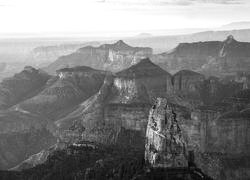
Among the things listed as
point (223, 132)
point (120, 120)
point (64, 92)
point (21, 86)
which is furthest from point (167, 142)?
point (21, 86)

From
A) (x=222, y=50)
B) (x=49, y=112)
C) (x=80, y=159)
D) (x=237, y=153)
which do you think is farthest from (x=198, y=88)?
(x=80, y=159)

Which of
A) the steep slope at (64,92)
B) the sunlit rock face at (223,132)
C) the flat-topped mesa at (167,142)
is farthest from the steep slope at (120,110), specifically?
the flat-topped mesa at (167,142)

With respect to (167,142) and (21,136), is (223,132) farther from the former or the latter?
(167,142)

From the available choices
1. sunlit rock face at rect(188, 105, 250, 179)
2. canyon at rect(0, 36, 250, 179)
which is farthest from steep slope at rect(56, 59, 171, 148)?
sunlit rock face at rect(188, 105, 250, 179)

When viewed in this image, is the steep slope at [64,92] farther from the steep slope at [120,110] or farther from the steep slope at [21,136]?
the steep slope at [120,110]

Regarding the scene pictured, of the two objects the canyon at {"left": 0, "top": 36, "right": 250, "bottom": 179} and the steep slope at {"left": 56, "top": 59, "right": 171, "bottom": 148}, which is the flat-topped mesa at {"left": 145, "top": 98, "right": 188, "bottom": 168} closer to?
the canyon at {"left": 0, "top": 36, "right": 250, "bottom": 179}

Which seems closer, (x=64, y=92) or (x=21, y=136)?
(x=21, y=136)

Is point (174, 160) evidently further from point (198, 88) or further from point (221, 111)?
point (198, 88)
